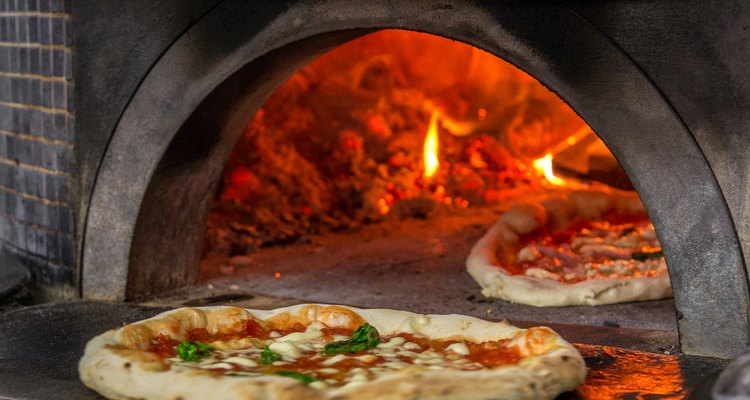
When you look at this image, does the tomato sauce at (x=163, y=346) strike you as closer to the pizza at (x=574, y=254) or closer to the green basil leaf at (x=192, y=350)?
the green basil leaf at (x=192, y=350)

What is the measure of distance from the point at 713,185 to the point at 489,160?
3690 mm

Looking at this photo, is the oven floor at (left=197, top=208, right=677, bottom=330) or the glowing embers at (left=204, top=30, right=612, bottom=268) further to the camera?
the glowing embers at (left=204, top=30, right=612, bottom=268)

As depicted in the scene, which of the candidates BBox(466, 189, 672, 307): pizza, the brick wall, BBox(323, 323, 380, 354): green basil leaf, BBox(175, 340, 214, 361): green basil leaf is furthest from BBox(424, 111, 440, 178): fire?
BBox(175, 340, 214, 361): green basil leaf

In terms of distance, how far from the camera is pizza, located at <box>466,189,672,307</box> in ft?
14.7

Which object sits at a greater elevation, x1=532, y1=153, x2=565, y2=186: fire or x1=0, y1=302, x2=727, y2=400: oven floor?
x1=532, y1=153, x2=565, y2=186: fire

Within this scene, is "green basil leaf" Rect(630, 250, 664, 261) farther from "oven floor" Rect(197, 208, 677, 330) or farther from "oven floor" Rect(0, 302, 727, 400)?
"oven floor" Rect(0, 302, 727, 400)

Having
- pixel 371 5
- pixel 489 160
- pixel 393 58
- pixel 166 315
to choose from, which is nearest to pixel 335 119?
pixel 393 58

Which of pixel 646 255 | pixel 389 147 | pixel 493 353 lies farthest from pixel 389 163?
pixel 493 353

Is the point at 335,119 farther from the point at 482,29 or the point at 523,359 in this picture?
the point at 523,359

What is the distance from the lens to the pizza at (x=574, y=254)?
4477 millimetres

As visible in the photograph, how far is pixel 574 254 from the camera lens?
5.18 m

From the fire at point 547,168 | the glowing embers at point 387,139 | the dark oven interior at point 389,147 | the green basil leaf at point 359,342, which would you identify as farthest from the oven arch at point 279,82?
the fire at point 547,168

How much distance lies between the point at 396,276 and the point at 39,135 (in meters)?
1.85

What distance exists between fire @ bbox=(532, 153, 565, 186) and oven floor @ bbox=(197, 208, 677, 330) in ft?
2.02
